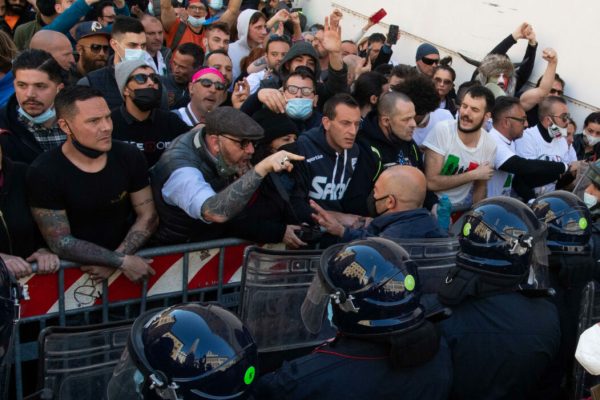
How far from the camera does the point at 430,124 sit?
684 centimetres

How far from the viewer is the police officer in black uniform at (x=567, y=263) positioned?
4.09 m

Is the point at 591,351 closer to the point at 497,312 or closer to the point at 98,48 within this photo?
the point at 497,312

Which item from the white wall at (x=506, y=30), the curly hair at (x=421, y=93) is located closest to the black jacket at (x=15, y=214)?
the curly hair at (x=421, y=93)

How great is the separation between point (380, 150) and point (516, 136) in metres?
1.68

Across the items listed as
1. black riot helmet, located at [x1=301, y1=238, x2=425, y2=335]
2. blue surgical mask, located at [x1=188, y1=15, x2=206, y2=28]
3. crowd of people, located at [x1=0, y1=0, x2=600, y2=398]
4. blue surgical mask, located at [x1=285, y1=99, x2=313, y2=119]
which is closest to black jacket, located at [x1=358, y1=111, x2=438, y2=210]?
crowd of people, located at [x1=0, y1=0, x2=600, y2=398]

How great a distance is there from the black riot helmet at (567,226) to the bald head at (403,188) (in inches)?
27.5

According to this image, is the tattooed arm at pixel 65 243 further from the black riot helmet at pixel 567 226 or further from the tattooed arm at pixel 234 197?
the black riot helmet at pixel 567 226

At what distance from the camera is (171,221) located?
14.5 ft

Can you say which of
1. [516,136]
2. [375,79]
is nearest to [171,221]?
[375,79]

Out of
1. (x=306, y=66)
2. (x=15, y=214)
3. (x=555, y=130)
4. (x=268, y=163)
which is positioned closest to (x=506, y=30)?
(x=555, y=130)

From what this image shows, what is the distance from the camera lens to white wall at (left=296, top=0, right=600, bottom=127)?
8.91 m

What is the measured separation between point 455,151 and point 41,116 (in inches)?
129

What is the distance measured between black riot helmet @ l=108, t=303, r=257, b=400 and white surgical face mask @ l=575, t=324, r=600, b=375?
1326mm

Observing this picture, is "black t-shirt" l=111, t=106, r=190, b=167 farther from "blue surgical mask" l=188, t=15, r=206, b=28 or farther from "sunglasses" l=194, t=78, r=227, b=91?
"blue surgical mask" l=188, t=15, r=206, b=28
